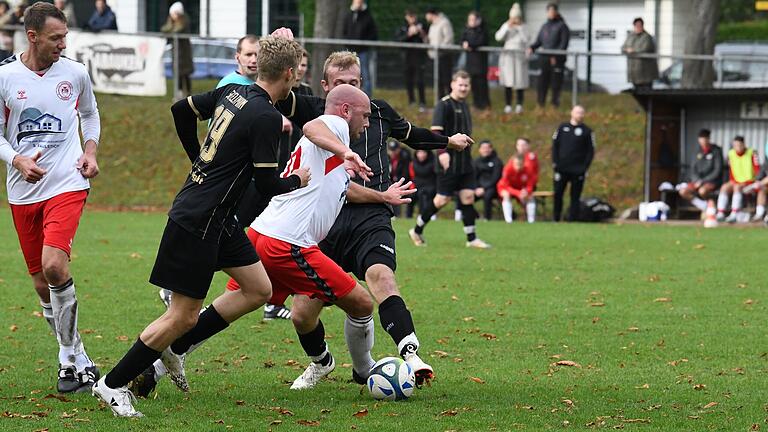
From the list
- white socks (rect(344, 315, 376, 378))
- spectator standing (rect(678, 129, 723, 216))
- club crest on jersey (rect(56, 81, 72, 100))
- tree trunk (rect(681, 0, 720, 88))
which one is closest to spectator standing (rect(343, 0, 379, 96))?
tree trunk (rect(681, 0, 720, 88))

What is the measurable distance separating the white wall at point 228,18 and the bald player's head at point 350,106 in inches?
1214

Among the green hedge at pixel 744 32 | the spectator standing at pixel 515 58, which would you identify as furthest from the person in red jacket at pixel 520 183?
the green hedge at pixel 744 32

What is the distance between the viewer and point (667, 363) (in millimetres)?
A: 8656

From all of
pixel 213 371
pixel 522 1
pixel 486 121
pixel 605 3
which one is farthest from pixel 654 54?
pixel 213 371

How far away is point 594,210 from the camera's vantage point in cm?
2456

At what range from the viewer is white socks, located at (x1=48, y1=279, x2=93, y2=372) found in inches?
299

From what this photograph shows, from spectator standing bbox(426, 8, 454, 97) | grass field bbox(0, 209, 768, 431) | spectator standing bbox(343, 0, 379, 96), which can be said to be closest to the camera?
grass field bbox(0, 209, 768, 431)

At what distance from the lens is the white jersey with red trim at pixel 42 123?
7.63 m

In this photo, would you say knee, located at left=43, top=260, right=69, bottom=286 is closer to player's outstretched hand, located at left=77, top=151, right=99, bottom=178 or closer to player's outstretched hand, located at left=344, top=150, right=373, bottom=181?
player's outstretched hand, located at left=77, top=151, right=99, bottom=178

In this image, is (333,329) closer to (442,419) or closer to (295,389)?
(295,389)

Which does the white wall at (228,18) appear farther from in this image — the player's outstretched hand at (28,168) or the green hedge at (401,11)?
the player's outstretched hand at (28,168)

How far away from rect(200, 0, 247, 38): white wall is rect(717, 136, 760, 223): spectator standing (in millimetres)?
17766

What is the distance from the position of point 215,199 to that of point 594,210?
60.9 feet

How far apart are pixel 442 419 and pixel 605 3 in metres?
30.7
